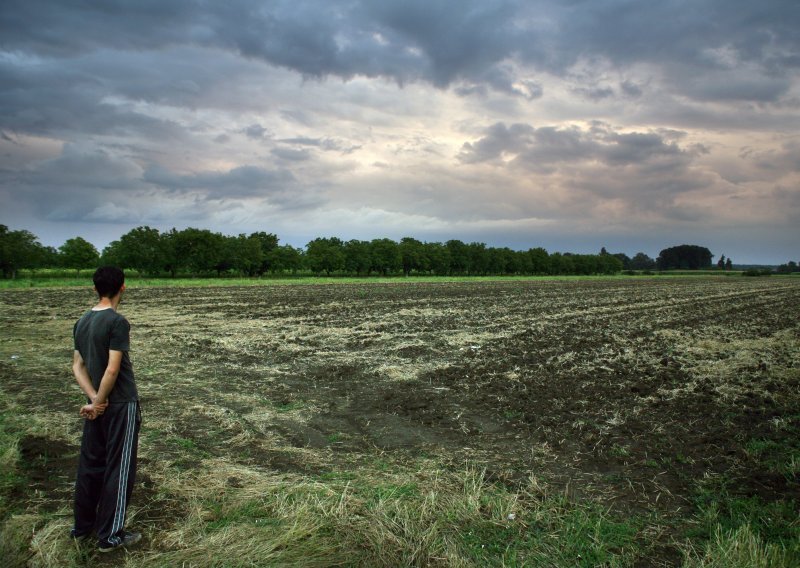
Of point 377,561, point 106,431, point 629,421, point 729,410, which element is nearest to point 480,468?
point 377,561

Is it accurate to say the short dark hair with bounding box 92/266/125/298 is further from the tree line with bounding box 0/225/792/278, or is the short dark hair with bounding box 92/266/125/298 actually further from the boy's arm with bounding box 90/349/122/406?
the tree line with bounding box 0/225/792/278

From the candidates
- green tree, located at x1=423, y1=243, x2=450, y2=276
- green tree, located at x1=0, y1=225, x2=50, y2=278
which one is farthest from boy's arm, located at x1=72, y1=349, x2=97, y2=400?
green tree, located at x1=423, y1=243, x2=450, y2=276

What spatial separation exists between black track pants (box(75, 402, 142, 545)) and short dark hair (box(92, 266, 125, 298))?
106 centimetres

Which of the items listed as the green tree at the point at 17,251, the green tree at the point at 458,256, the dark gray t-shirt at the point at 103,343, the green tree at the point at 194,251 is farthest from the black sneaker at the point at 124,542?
the green tree at the point at 458,256

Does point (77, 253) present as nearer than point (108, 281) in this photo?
No

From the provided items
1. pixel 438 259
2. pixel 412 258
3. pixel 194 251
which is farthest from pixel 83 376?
pixel 438 259

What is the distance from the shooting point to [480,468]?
20.4ft

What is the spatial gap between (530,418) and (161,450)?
5832mm

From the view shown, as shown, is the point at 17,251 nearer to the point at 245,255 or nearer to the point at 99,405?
the point at 245,255

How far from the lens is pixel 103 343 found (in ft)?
14.4

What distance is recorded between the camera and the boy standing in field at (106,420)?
4.37 metres

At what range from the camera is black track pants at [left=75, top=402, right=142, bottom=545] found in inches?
Result: 175

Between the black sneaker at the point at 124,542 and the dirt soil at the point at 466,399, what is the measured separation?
5.10ft

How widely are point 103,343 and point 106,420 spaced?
30.2 inches
